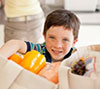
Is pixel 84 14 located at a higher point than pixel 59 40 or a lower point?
lower

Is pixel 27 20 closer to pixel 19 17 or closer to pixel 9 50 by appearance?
pixel 19 17

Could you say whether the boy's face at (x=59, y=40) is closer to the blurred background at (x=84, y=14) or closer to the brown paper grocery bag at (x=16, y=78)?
the brown paper grocery bag at (x=16, y=78)

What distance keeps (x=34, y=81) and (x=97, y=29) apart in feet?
5.91

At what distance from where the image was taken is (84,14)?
247 centimetres

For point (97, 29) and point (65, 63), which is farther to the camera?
point (97, 29)

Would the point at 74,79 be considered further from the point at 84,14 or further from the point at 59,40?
the point at 84,14

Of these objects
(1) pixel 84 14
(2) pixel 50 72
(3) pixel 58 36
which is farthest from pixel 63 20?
(1) pixel 84 14

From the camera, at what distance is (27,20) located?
158 cm

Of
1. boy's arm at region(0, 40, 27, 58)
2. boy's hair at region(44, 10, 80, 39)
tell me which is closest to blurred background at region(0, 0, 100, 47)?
boy's hair at region(44, 10, 80, 39)

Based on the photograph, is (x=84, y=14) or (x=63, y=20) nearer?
(x=63, y=20)

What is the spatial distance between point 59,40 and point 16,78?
0.32 metres

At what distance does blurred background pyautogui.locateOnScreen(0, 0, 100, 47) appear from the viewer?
80.4 inches

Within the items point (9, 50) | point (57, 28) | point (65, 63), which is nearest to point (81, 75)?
point (65, 63)

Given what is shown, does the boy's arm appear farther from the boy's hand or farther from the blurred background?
the blurred background
